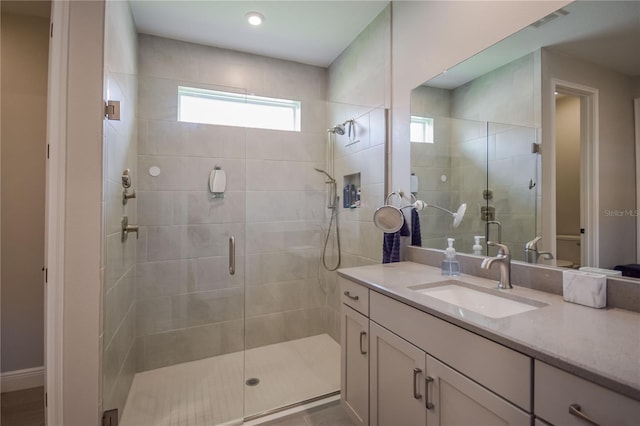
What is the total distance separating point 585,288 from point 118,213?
233cm

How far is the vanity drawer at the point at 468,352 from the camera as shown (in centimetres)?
78

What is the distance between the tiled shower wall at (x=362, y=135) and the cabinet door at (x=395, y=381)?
92 cm

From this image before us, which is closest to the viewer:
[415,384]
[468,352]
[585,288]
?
[468,352]

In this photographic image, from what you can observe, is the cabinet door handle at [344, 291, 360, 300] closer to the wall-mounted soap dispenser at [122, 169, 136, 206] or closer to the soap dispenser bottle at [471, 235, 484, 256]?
the soap dispenser bottle at [471, 235, 484, 256]

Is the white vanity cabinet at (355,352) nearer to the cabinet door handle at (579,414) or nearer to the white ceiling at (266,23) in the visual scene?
the cabinet door handle at (579,414)

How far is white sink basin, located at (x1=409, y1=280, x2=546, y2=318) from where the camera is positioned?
117cm

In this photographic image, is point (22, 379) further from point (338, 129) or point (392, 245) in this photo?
point (338, 129)

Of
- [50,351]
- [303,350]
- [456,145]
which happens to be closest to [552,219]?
[456,145]

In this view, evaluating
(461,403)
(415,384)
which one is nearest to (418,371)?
(415,384)

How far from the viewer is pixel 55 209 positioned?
52.6 inches

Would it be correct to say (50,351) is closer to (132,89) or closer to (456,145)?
(132,89)

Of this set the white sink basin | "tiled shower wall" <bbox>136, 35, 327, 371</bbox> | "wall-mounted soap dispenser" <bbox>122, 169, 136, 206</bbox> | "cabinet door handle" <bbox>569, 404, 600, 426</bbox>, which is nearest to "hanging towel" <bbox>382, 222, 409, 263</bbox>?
the white sink basin

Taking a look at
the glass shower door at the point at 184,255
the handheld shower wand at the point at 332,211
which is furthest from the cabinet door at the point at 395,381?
the handheld shower wand at the point at 332,211

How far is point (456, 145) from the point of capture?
176 cm
